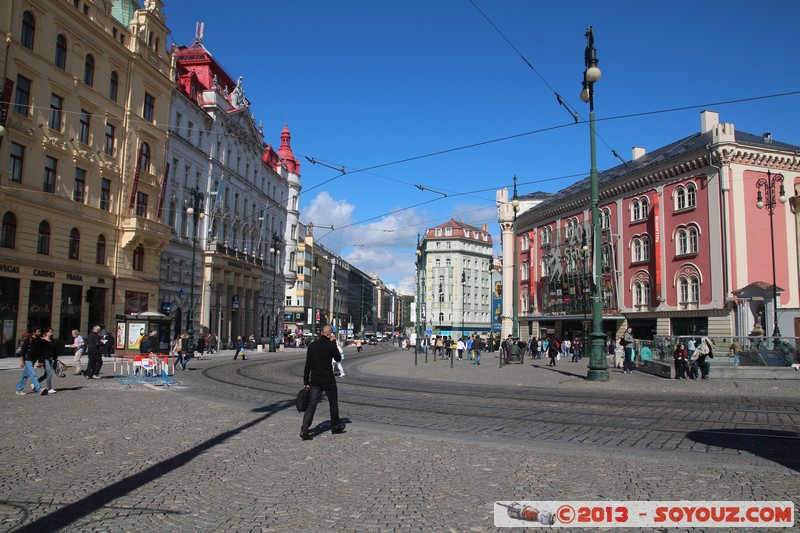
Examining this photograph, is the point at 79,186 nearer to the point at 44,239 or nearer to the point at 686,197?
the point at 44,239

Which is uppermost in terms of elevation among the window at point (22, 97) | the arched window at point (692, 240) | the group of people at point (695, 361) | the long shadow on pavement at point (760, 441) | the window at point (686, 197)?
the window at point (22, 97)

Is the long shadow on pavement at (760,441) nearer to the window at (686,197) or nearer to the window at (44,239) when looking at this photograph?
the window at (44,239)

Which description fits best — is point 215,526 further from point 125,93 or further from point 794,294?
point 794,294

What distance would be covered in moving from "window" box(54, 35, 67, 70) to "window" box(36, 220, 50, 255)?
8344mm

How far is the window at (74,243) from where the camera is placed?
110 feet

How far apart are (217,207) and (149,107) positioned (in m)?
13.1

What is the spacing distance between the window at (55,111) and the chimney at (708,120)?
45841mm

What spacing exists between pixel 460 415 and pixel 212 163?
149ft

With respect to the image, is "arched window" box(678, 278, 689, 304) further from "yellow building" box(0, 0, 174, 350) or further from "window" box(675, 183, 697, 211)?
"yellow building" box(0, 0, 174, 350)

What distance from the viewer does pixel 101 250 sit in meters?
36.0

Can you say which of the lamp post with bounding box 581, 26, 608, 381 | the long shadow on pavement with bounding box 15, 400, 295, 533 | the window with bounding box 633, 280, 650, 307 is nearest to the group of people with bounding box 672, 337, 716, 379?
the lamp post with bounding box 581, 26, 608, 381

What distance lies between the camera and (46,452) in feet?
24.8

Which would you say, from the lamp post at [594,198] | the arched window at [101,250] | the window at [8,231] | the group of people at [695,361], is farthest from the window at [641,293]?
the window at [8,231]

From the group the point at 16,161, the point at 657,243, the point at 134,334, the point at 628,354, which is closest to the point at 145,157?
the point at 16,161
